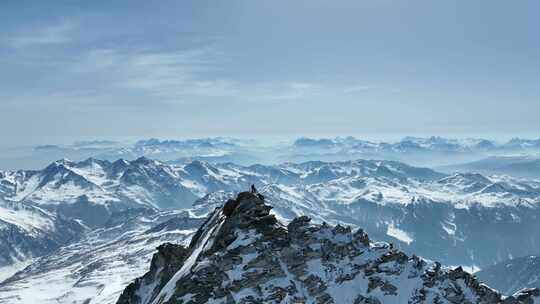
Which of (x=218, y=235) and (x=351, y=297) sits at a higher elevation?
(x=218, y=235)

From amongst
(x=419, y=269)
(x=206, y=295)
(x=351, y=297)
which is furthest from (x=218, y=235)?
(x=419, y=269)

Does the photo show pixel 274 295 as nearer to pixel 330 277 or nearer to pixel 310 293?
pixel 310 293

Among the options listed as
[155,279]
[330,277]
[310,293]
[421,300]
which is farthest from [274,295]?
[155,279]

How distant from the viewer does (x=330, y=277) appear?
9469cm

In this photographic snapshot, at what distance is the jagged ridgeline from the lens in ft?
283

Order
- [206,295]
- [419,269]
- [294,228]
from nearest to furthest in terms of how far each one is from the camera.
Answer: [206,295], [419,269], [294,228]

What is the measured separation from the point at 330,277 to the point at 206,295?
24.8 metres

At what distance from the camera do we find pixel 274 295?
86.1m

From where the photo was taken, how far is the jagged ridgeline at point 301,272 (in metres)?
86.2

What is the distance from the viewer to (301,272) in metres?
93.5

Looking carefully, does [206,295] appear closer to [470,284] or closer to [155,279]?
[155,279]

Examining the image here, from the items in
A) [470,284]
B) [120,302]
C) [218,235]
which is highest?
[218,235]

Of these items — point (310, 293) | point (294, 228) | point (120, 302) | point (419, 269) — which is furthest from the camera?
point (120, 302)

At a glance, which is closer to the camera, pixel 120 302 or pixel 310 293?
pixel 310 293
